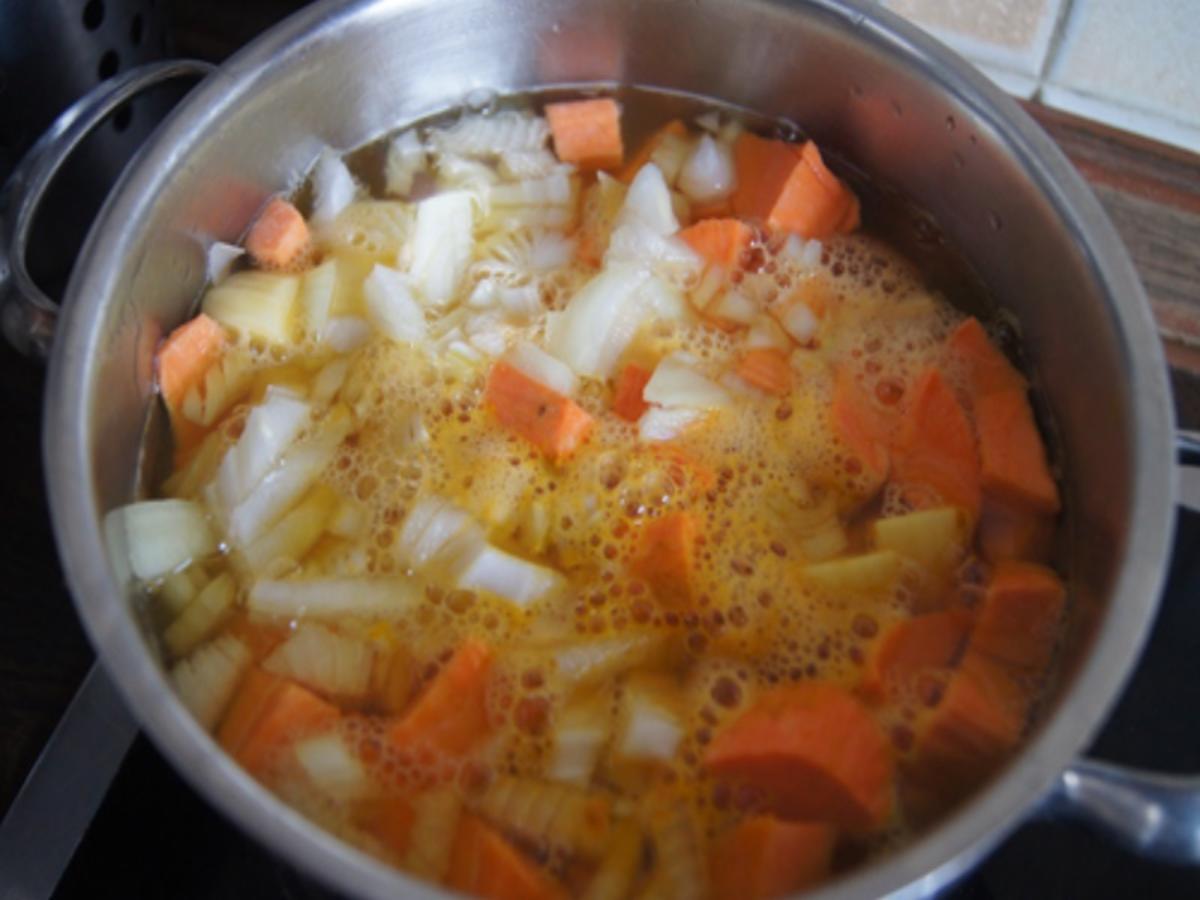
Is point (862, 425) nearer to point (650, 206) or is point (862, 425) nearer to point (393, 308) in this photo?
point (650, 206)

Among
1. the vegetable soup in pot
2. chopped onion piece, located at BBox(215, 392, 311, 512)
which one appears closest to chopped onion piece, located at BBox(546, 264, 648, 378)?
the vegetable soup in pot

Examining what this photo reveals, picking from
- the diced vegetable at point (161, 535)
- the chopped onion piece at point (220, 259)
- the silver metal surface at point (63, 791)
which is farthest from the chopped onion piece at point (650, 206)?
the silver metal surface at point (63, 791)

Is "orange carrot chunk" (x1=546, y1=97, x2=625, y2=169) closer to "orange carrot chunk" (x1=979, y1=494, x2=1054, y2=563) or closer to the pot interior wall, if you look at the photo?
the pot interior wall

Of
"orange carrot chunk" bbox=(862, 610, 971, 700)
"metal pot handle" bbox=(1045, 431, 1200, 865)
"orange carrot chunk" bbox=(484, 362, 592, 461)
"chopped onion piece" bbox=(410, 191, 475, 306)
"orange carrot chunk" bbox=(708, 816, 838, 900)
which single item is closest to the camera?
"metal pot handle" bbox=(1045, 431, 1200, 865)

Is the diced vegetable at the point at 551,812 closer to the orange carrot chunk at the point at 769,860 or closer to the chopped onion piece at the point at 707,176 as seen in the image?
the orange carrot chunk at the point at 769,860

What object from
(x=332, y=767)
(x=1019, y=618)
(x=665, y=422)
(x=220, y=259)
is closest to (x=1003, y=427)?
(x=1019, y=618)

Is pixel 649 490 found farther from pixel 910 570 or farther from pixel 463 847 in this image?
pixel 463 847
